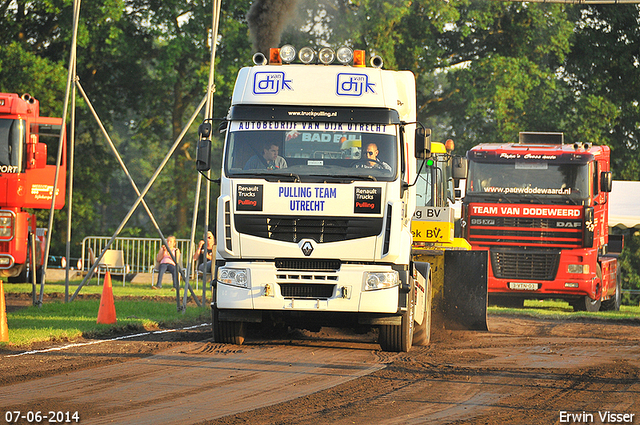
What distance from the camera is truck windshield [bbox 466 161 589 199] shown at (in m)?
20.1

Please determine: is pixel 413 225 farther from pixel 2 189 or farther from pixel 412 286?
pixel 2 189

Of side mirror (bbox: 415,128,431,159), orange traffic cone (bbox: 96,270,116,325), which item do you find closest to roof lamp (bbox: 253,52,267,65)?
side mirror (bbox: 415,128,431,159)

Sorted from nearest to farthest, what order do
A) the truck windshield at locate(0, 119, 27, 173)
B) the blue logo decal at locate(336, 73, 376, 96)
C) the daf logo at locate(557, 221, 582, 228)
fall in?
the blue logo decal at locate(336, 73, 376, 96) < the truck windshield at locate(0, 119, 27, 173) < the daf logo at locate(557, 221, 582, 228)

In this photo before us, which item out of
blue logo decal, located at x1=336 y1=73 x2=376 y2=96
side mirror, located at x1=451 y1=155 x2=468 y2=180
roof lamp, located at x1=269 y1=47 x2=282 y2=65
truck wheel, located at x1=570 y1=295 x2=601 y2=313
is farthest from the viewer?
truck wheel, located at x1=570 y1=295 x2=601 y2=313

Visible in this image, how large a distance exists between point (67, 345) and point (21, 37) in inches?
1025

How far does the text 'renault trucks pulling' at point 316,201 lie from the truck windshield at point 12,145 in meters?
10.1

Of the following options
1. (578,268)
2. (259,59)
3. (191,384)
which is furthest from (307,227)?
(578,268)

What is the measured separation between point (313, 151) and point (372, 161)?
2.45 feet

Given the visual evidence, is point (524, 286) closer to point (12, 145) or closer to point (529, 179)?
point (529, 179)

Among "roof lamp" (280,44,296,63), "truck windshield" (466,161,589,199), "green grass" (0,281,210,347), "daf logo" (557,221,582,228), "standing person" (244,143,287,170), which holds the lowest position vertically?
"green grass" (0,281,210,347)

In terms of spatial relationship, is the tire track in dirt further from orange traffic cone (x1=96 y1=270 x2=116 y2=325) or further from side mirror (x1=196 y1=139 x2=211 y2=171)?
orange traffic cone (x1=96 y1=270 x2=116 y2=325)

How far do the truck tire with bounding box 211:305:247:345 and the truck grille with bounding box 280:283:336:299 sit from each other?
1.17 meters

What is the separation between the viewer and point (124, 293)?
21.2m

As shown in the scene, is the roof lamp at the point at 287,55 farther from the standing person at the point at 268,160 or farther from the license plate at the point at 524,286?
the license plate at the point at 524,286
